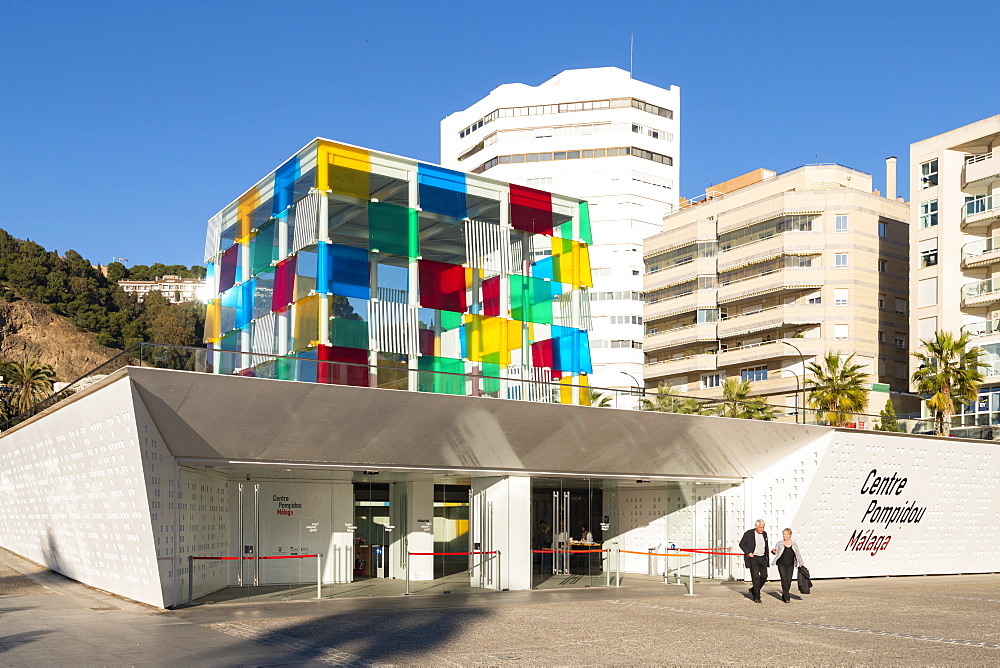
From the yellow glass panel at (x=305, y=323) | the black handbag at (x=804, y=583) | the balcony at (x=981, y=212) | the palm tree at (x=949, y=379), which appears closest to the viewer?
the black handbag at (x=804, y=583)

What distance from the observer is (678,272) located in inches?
2808

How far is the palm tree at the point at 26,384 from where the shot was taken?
6675cm

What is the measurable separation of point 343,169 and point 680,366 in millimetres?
49682

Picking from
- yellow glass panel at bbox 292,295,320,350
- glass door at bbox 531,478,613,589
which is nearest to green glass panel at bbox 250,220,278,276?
yellow glass panel at bbox 292,295,320,350

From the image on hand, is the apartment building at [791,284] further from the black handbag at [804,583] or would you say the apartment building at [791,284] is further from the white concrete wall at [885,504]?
the black handbag at [804,583]

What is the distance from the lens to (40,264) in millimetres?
122562

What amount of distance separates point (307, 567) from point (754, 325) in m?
46.9

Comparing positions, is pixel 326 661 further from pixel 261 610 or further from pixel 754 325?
pixel 754 325

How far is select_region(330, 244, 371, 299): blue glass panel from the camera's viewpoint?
22.8 meters

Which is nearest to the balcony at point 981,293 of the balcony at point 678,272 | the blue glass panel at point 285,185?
the balcony at point 678,272

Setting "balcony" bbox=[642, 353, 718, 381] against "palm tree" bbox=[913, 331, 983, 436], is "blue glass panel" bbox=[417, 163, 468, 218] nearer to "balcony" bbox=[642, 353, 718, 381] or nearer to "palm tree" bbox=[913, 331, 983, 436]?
"palm tree" bbox=[913, 331, 983, 436]

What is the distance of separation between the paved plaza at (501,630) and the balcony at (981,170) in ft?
105

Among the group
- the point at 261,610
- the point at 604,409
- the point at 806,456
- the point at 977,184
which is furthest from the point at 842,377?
the point at 261,610

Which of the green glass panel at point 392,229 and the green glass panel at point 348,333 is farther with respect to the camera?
the green glass panel at point 392,229
